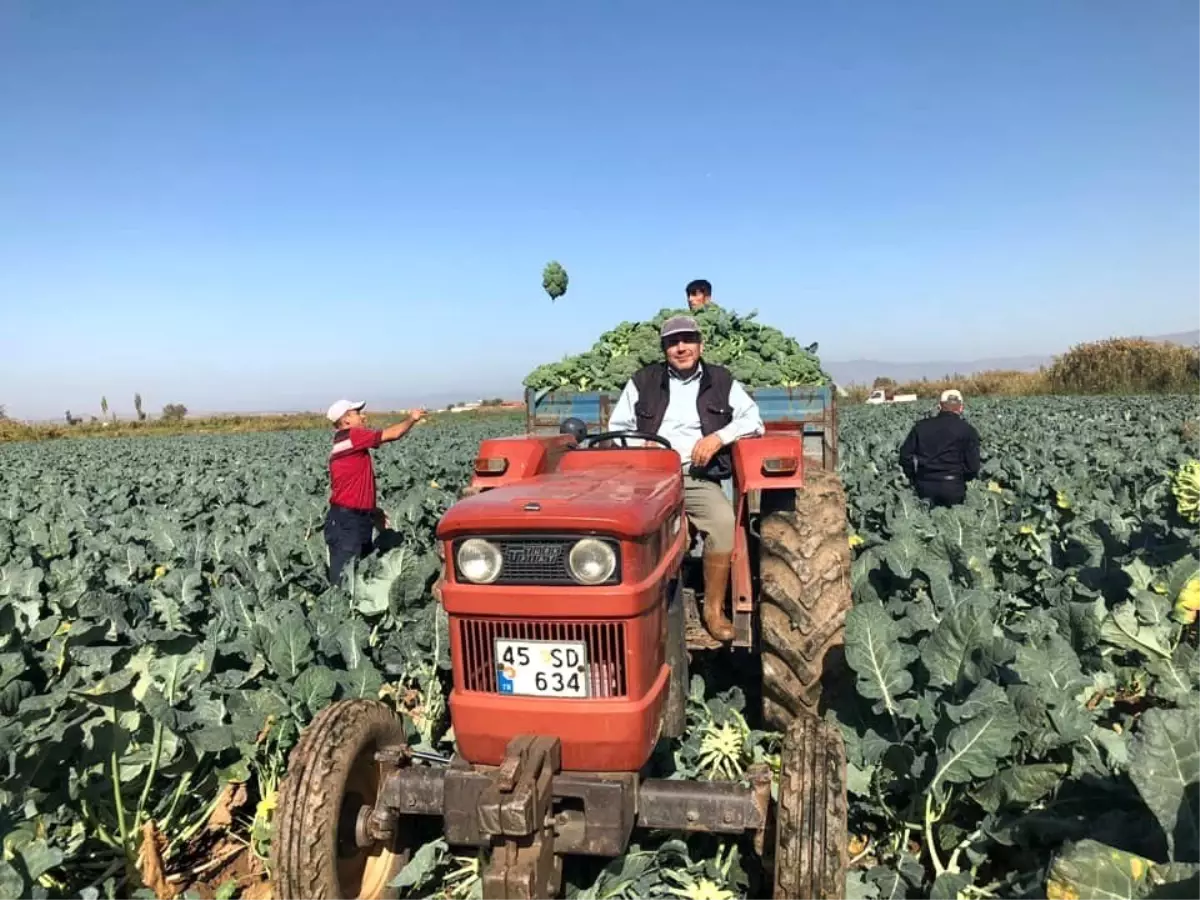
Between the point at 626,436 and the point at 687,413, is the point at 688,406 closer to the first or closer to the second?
the point at 687,413

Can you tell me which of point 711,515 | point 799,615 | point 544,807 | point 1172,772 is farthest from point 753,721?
point 1172,772

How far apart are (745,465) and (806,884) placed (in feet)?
6.03

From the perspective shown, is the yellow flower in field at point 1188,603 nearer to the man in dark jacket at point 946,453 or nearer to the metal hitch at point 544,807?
the metal hitch at point 544,807

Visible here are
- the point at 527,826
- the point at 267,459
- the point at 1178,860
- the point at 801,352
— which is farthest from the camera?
the point at 267,459

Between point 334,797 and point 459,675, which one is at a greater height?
point 459,675

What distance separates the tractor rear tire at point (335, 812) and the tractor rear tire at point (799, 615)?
1.58 m

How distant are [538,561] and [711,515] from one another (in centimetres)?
145

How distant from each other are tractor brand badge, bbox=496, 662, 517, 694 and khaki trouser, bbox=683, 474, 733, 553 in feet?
4.62

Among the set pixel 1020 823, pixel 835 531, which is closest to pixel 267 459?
pixel 835 531

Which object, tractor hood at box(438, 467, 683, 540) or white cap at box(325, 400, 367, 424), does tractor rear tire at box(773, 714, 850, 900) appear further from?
white cap at box(325, 400, 367, 424)

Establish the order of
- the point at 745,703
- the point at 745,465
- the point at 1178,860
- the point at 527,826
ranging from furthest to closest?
the point at 745,703, the point at 745,465, the point at 527,826, the point at 1178,860

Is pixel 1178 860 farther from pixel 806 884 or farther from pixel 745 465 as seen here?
pixel 745 465

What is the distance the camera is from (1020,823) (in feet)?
9.66

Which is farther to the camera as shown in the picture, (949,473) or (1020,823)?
→ (949,473)
